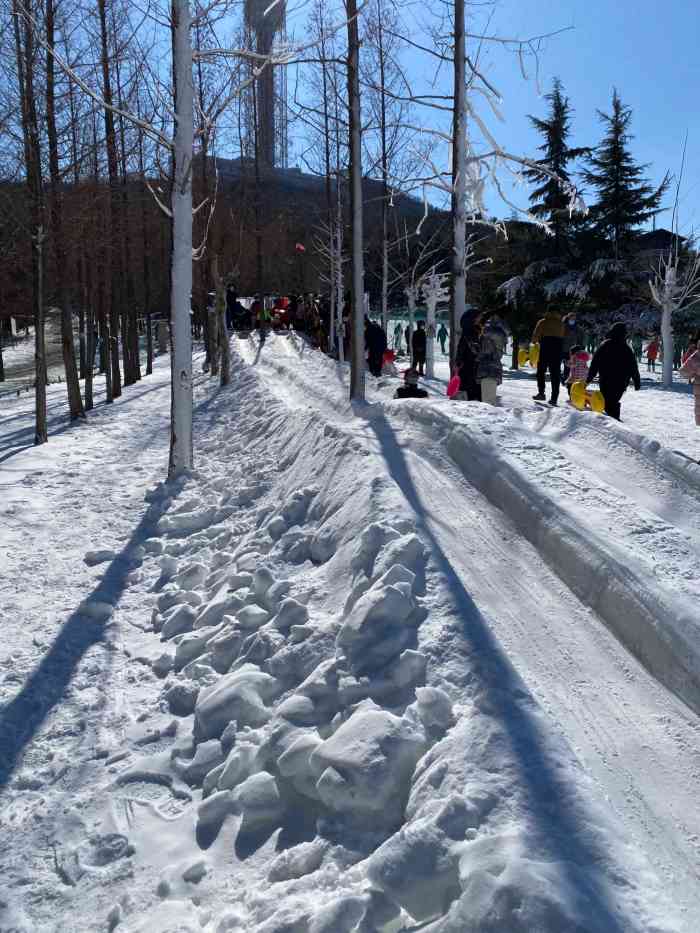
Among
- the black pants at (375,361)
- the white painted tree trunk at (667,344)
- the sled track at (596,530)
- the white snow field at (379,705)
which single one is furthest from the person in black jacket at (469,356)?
the white painted tree trunk at (667,344)

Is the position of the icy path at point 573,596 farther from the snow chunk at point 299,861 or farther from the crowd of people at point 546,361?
the crowd of people at point 546,361

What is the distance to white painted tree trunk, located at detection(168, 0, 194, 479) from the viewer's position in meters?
8.28

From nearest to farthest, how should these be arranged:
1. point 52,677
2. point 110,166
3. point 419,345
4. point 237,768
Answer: point 237,768, point 52,677, point 110,166, point 419,345

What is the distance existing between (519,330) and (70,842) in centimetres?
3088

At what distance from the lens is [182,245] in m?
8.73

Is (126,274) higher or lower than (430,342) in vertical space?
higher

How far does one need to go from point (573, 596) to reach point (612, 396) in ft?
22.7

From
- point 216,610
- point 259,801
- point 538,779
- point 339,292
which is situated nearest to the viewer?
point 538,779

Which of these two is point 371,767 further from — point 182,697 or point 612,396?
point 612,396

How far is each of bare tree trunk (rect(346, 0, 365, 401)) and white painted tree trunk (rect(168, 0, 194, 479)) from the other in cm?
299

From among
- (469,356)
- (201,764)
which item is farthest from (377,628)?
(469,356)

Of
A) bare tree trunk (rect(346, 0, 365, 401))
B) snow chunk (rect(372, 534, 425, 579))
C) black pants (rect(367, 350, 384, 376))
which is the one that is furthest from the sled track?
black pants (rect(367, 350, 384, 376))

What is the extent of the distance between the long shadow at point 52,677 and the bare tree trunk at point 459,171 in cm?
869

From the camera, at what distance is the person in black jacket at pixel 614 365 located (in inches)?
384
